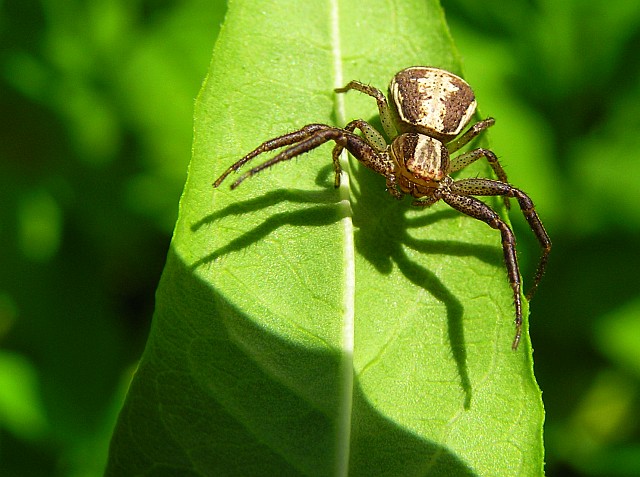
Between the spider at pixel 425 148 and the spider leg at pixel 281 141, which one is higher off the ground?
the spider leg at pixel 281 141

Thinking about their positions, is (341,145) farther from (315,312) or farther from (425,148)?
(315,312)

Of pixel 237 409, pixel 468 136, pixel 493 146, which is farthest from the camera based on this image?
Result: pixel 493 146

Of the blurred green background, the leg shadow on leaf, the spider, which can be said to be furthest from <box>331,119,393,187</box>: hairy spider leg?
the blurred green background

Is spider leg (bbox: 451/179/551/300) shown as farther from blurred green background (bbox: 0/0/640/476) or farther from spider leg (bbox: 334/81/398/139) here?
blurred green background (bbox: 0/0/640/476)

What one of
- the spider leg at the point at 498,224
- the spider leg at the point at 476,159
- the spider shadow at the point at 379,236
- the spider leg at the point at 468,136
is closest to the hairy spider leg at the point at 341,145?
the spider shadow at the point at 379,236

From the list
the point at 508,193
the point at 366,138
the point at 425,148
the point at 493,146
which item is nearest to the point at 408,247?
the point at 366,138

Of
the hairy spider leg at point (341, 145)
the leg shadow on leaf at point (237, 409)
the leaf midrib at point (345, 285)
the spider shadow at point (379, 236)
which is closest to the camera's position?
the leg shadow on leaf at point (237, 409)

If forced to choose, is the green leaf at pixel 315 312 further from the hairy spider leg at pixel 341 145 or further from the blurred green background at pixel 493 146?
the blurred green background at pixel 493 146

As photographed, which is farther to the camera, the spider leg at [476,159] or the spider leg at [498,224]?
the spider leg at [476,159]
